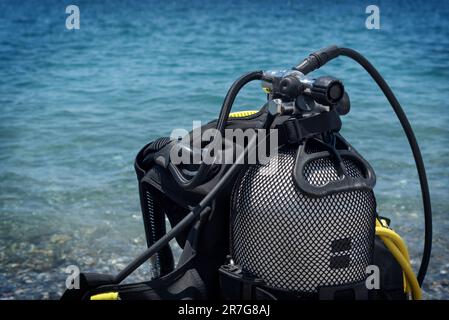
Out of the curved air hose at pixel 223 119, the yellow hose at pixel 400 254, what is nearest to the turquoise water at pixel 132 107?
the yellow hose at pixel 400 254

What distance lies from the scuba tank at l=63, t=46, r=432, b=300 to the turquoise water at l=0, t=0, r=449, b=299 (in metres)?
2.31

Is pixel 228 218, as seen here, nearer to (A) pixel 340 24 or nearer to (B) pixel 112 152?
(B) pixel 112 152

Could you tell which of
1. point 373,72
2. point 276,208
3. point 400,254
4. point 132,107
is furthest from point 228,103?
point 132,107

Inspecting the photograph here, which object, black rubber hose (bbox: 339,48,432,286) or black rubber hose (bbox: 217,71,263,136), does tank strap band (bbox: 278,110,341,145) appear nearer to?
black rubber hose (bbox: 217,71,263,136)

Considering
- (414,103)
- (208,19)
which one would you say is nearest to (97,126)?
(414,103)

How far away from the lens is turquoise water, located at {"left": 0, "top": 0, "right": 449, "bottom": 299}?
539 cm

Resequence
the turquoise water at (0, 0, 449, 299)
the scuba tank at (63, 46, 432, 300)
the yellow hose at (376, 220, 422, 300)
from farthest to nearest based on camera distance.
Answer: the turquoise water at (0, 0, 449, 299) → the yellow hose at (376, 220, 422, 300) → the scuba tank at (63, 46, 432, 300)

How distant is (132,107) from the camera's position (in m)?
10.9

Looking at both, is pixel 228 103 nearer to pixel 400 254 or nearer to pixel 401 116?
pixel 401 116

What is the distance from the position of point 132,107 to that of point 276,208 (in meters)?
8.95

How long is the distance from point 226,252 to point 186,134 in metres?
0.48

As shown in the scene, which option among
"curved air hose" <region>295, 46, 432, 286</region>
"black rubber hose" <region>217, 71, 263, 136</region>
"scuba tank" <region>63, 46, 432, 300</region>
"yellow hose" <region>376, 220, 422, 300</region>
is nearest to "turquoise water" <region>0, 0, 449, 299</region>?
"yellow hose" <region>376, 220, 422, 300</region>

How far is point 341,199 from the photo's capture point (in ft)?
7.29

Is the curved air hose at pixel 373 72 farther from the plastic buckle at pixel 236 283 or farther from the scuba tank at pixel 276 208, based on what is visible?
the plastic buckle at pixel 236 283
